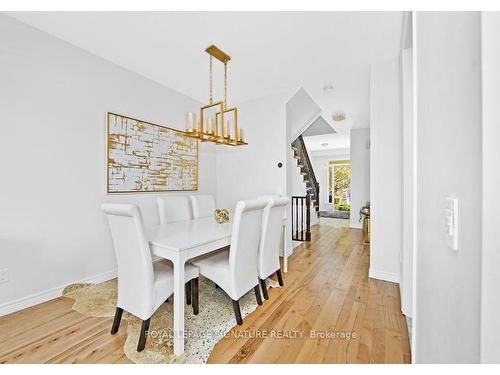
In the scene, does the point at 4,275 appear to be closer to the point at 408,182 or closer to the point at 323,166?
the point at 408,182

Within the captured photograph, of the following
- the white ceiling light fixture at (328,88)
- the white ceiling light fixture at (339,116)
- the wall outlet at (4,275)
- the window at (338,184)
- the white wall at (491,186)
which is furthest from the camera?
the window at (338,184)

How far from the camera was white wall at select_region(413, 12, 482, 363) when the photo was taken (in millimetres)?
496

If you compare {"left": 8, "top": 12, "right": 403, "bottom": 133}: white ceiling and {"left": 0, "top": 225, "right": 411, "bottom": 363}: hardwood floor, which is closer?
{"left": 0, "top": 225, "right": 411, "bottom": 363}: hardwood floor

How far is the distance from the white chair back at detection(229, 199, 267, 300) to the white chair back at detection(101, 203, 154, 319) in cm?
59

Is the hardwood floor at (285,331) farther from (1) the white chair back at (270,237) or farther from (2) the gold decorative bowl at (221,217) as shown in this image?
(2) the gold decorative bowl at (221,217)

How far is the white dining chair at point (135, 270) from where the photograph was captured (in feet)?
4.84

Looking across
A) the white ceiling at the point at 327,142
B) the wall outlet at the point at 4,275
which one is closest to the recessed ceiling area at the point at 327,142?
the white ceiling at the point at 327,142

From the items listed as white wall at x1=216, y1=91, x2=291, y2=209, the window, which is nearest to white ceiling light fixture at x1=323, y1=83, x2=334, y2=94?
white wall at x1=216, y1=91, x2=291, y2=209

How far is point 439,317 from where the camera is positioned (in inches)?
25.8

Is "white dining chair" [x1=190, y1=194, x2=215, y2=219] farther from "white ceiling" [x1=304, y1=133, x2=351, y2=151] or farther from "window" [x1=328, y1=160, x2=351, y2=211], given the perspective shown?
"window" [x1=328, y1=160, x2=351, y2=211]

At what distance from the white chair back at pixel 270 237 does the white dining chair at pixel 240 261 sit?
137mm

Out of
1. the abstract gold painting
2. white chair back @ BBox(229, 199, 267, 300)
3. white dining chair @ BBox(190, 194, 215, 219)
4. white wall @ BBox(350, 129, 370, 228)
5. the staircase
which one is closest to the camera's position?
white chair back @ BBox(229, 199, 267, 300)

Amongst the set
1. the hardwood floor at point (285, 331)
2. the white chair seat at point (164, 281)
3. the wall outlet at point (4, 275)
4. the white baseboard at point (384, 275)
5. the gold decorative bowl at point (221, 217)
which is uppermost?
the gold decorative bowl at point (221, 217)
